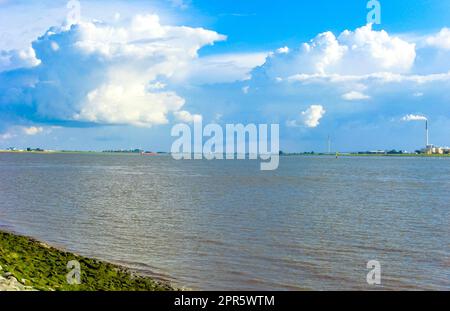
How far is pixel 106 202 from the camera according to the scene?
64125 millimetres

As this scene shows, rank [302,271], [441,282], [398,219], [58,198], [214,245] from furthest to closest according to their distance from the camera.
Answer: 1. [58,198]
2. [398,219]
3. [214,245]
4. [302,271]
5. [441,282]

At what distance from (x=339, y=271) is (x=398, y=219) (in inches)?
959

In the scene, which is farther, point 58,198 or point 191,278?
point 58,198

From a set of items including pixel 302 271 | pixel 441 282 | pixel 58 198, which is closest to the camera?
pixel 441 282

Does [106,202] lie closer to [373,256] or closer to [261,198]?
[261,198]

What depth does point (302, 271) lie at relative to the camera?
2869 cm

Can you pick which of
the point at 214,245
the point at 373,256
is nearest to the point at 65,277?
the point at 214,245

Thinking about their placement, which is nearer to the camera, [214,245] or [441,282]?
[441,282]

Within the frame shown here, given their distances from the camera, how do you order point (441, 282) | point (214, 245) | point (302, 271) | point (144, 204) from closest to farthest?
point (441, 282)
point (302, 271)
point (214, 245)
point (144, 204)

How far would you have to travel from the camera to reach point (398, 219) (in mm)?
50219

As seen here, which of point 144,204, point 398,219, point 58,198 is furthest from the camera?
point 58,198

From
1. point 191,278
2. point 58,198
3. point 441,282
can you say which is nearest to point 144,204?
point 58,198
